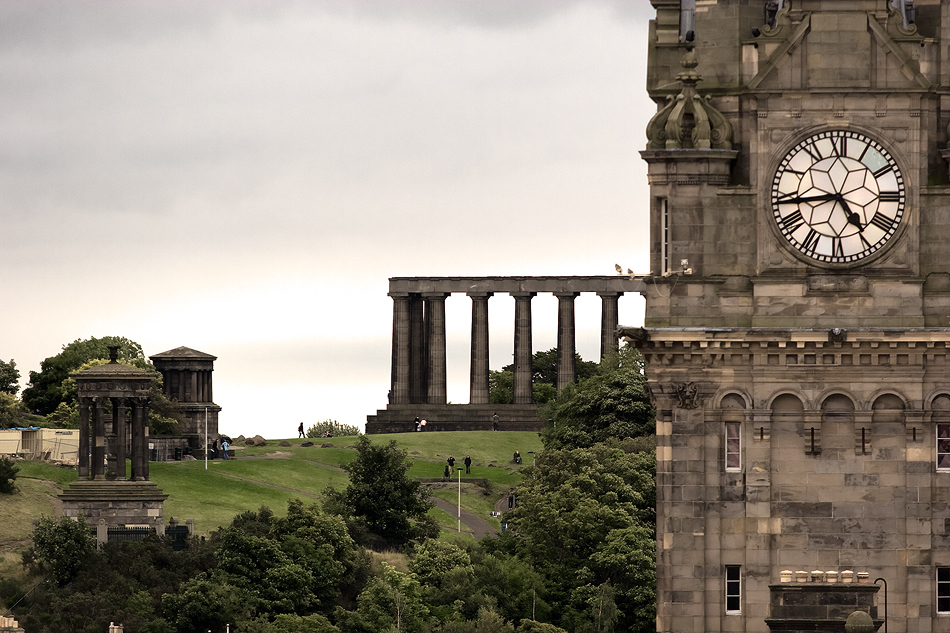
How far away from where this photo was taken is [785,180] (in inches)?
3206

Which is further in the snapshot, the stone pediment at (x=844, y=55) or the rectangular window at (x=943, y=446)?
the stone pediment at (x=844, y=55)

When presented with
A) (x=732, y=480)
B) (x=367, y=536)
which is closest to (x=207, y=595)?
(x=367, y=536)

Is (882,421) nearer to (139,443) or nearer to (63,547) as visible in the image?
(63,547)

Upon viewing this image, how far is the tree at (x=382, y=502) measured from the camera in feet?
559

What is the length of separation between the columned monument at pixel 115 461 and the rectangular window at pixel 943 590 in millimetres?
92569

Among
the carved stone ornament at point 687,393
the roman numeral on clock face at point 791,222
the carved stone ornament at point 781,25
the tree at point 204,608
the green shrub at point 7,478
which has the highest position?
the carved stone ornament at point 781,25

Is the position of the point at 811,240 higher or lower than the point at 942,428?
higher

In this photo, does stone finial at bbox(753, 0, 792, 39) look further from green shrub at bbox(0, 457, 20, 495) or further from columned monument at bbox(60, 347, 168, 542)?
green shrub at bbox(0, 457, 20, 495)

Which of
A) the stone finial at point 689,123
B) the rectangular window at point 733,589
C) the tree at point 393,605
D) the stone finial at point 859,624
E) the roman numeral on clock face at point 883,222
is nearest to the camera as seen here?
the stone finial at point 859,624

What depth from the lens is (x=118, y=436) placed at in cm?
17775

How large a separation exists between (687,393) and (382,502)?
92530 mm

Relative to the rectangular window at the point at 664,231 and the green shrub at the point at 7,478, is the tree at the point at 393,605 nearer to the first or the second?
the green shrub at the point at 7,478

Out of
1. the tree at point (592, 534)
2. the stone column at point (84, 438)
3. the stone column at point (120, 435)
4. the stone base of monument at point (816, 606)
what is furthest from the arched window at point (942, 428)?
the stone column at point (84, 438)

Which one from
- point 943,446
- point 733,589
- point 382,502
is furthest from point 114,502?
point 943,446
